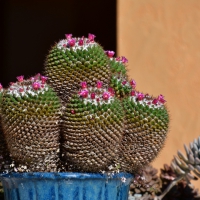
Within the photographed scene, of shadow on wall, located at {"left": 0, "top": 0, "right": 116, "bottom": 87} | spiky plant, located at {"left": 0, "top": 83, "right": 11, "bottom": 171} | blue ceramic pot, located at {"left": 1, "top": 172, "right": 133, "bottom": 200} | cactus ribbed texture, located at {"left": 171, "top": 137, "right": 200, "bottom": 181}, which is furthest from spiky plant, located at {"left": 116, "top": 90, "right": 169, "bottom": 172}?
shadow on wall, located at {"left": 0, "top": 0, "right": 116, "bottom": 87}

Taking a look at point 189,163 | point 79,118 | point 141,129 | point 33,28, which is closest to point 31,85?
point 79,118

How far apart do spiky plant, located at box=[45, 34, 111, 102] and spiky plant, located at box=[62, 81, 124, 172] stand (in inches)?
4.7

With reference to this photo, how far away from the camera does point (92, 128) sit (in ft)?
8.41

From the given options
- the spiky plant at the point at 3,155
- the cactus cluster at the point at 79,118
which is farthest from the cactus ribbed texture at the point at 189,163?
the spiky plant at the point at 3,155

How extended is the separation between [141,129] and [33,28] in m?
4.62

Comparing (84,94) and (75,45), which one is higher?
(75,45)

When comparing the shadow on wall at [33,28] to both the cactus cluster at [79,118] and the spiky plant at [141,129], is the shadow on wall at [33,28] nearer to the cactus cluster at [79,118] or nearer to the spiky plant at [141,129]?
the cactus cluster at [79,118]

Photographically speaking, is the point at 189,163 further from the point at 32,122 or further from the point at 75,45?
the point at 32,122

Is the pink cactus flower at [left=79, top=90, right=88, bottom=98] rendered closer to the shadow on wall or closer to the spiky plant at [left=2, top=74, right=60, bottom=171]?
the spiky plant at [left=2, top=74, right=60, bottom=171]

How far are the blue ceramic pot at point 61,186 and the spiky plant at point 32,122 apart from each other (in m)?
Result: 0.09

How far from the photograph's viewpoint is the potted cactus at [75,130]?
101 inches

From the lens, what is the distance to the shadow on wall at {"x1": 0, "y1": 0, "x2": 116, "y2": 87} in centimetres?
643

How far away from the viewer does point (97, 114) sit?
255cm

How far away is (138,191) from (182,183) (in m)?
0.57
